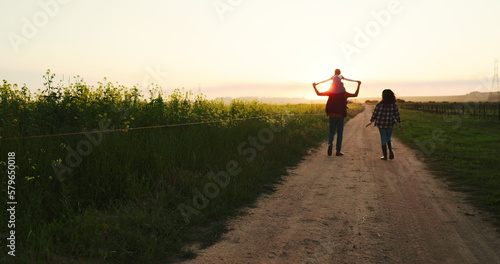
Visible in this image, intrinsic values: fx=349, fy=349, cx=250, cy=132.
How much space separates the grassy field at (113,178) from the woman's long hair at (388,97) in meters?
4.17

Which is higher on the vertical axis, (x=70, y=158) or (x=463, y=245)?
(x=70, y=158)

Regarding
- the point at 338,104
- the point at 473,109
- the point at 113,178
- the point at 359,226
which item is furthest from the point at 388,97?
the point at 473,109

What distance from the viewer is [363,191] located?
7137 millimetres

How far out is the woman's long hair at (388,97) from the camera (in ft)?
36.9

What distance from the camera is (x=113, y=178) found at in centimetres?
568

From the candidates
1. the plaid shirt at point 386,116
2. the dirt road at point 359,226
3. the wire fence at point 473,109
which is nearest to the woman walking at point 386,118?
the plaid shirt at point 386,116

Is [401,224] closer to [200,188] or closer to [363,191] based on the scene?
[363,191]

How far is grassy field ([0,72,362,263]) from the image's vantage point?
159 inches

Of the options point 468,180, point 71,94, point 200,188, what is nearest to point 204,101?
point 71,94

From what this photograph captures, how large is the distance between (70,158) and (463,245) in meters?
5.81

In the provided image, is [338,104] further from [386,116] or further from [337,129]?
[386,116]

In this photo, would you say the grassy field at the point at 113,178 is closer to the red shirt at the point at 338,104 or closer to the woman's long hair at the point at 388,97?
the red shirt at the point at 338,104

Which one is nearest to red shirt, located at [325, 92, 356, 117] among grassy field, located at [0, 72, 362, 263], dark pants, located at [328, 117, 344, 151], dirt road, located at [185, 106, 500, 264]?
dark pants, located at [328, 117, 344, 151]

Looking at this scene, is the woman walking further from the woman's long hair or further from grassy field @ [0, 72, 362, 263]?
grassy field @ [0, 72, 362, 263]
